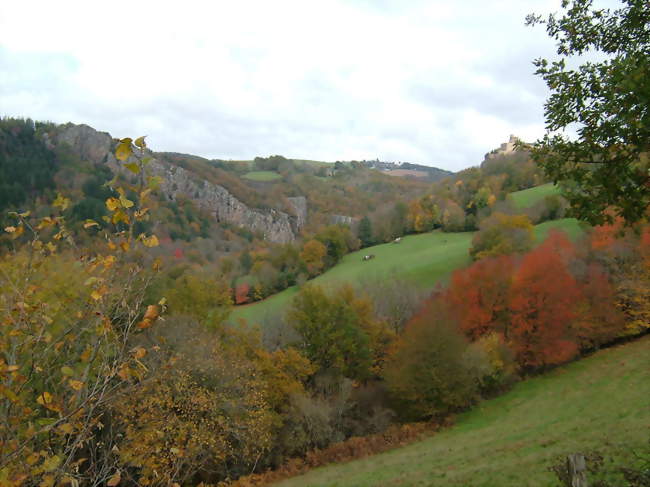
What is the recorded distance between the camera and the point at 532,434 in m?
19.3

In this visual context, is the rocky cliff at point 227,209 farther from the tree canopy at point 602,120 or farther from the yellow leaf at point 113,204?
the yellow leaf at point 113,204

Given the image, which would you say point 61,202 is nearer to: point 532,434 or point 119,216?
point 119,216

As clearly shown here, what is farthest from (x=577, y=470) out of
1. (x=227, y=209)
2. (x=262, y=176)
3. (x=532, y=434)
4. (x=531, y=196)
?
(x=262, y=176)

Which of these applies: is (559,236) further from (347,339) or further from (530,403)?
(347,339)

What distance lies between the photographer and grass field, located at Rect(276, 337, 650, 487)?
14211 mm

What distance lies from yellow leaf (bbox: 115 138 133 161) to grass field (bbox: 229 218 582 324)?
3963cm

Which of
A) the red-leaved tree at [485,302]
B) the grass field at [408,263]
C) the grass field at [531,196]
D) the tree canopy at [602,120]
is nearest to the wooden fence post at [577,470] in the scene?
the tree canopy at [602,120]

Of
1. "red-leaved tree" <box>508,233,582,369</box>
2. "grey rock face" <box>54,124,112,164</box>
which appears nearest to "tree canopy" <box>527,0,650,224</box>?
"red-leaved tree" <box>508,233,582,369</box>

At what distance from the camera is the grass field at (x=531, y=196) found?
Result: 65.9 m

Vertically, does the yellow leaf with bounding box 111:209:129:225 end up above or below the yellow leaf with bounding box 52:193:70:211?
below

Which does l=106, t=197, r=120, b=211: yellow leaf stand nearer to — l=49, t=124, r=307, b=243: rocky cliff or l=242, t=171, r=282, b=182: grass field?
l=49, t=124, r=307, b=243: rocky cliff

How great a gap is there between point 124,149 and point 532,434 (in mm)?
21202

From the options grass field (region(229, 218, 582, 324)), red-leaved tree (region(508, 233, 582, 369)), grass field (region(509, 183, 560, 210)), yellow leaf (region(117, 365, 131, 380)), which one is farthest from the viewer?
grass field (region(509, 183, 560, 210))

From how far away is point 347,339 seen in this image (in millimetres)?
31141
